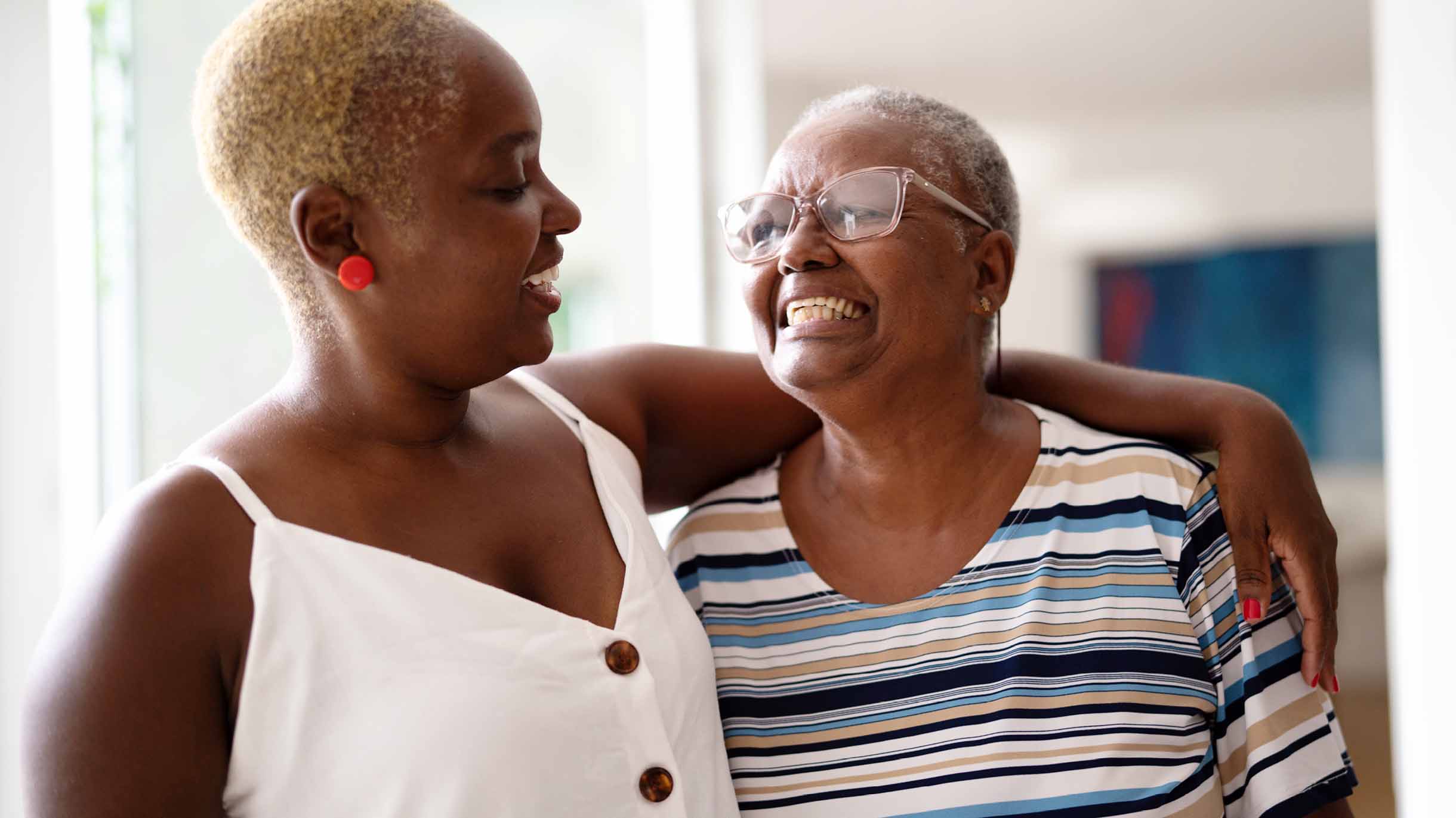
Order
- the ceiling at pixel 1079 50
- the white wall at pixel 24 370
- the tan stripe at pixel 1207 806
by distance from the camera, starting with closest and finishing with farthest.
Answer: the tan stripe at pixel 1207 806 → the white wall at pixel 24 370 → the ceiling at pixel 1079 50

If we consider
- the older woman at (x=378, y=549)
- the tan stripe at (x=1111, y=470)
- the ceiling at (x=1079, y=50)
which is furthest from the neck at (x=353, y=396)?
the ceiling at (x=1079, y=50)

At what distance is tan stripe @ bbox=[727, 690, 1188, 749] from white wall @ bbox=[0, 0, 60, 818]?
Result: 1303 mm

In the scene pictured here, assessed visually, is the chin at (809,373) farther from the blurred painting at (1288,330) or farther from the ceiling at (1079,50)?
the blurred painting at (1288,330)

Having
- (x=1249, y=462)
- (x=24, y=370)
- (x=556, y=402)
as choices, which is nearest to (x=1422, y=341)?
(x=1249, y=462)

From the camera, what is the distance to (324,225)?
1203 mm

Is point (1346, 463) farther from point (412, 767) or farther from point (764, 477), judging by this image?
point (412, 767)

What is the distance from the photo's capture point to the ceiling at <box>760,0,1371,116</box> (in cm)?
511

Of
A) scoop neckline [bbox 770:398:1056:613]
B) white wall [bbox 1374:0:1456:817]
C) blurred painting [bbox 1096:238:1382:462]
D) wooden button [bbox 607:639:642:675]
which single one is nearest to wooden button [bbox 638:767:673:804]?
wooden button [bbox 607:639:642:675]

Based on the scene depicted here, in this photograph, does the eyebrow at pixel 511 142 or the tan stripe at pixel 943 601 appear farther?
the tan stripe at pixel 943 601

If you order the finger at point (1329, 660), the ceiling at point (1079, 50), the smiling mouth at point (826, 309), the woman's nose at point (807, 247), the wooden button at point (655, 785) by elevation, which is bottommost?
the wooden button at point (655, 785)

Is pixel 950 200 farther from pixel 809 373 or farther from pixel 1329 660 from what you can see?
pixel 1329 660

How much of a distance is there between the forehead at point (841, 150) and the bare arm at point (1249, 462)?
0.44 meters

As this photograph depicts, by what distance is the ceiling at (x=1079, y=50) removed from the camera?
511cm

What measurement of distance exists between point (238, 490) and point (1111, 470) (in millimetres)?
1053
